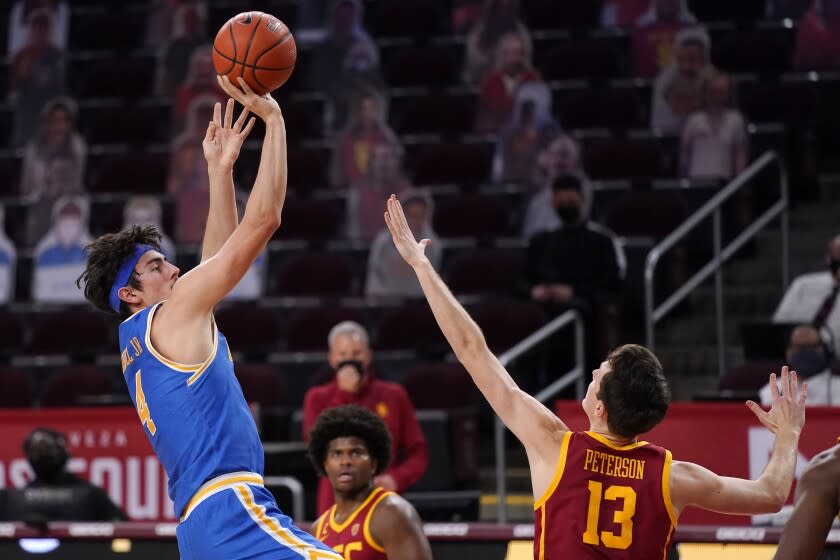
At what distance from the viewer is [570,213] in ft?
34.9

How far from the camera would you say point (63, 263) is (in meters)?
12.6

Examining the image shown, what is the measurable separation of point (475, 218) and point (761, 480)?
778 cm

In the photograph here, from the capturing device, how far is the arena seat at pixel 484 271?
11.3 m

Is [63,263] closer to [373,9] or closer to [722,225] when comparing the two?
[373,9]

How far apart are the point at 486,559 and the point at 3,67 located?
11.0m

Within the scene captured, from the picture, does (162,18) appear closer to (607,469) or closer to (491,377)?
(491,377)

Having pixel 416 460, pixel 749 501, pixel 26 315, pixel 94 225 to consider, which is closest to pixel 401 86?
pixel 94 225

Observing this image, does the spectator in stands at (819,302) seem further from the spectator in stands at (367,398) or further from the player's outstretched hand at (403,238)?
the player's outstretched hand at (403,238)

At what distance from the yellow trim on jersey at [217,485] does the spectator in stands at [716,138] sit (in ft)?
25.7

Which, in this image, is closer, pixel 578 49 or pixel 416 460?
pixel 416 460

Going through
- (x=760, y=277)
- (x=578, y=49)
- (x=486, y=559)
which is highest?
(x=578, y=49)

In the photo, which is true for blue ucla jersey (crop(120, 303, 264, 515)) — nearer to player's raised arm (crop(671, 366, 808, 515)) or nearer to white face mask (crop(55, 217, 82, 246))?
player's raised arm (crop(671, 366, 808, 515))

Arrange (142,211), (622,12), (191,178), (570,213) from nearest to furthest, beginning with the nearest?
1. (570,213)
2. (142,211)
3. (191,178)
4. (622,12)

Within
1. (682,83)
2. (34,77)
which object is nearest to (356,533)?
(682,83)
